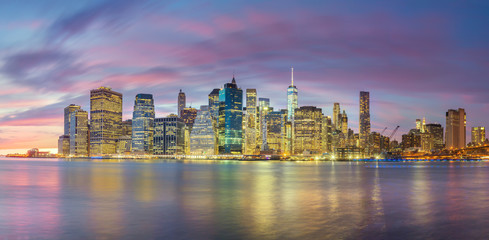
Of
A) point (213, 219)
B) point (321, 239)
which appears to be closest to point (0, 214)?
point (213, 219)

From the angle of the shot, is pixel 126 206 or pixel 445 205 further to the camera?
pixel 445 205

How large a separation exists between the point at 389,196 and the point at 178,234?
36.2 meters


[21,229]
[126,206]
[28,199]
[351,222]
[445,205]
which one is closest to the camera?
[21,229]

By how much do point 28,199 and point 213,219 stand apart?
95.7 feet

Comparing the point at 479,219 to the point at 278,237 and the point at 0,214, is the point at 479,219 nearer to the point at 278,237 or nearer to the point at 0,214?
the point at 278,237

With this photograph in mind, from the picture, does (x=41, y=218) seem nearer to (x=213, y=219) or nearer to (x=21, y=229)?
(x=21, y=229)

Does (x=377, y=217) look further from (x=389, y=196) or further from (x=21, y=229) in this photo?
(x=21, y=229)

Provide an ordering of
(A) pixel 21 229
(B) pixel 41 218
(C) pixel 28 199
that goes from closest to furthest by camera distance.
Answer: (A) pixel 21 229 → (B) pixel 41 218 → (C) pixel 28 199

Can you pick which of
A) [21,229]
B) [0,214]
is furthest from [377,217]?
[0,214]

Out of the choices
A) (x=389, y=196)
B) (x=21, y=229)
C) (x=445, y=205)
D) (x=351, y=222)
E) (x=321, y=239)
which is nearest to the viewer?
(x=321, y=239)

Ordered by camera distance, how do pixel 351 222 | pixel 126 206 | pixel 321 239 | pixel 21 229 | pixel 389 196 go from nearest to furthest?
pixel 321 239 < pixel 21 229 < pixel 351 222 < pixel 126 206 < pixel 389 196

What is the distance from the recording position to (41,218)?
3781cm

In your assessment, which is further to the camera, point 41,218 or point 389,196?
point 389,196

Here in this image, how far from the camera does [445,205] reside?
4912cm
